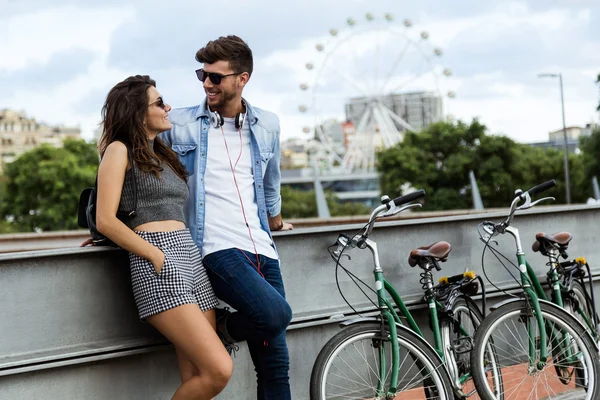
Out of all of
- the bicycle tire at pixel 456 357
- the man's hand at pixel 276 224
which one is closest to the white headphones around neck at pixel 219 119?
the man's hand at pixel 276 224

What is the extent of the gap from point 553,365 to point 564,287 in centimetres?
86

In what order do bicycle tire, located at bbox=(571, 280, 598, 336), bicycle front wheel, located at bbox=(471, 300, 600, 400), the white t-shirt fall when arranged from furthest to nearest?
bicycle tire, located at bbox=(571, 280, 598, 336) < bicycle front wheel, located at bbox=(471, 300, 600, 400) < the white t-shirt

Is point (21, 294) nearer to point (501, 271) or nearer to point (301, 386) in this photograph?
point (301, 386)

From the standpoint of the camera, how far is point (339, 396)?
4.68 metres

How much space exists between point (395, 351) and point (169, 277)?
118cm

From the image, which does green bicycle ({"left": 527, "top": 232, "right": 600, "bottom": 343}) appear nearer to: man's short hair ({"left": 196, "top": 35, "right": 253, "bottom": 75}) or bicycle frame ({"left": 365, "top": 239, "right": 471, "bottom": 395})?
bicycle frame ({"left": 365, "top": 239, "right": 471, "bottom": 395})

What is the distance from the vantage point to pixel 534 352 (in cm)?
503

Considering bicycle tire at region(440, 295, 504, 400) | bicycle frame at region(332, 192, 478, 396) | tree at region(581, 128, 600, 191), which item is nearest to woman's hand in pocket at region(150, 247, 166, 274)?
bicycle frame at region(332, 192, 478, 396)

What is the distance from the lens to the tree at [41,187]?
67.4 metres

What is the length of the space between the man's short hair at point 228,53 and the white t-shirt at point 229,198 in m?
0.27

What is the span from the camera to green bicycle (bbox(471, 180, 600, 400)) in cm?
488

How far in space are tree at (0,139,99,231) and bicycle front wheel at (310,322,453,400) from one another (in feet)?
210

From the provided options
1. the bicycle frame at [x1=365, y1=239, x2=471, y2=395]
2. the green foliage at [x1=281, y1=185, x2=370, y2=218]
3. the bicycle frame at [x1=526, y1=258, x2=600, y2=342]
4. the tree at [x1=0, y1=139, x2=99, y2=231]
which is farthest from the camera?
the green foliage at [x1=281, y1=185, x2=370, y2=218]

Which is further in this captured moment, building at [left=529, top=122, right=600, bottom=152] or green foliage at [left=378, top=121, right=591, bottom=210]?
building at [left=529, top=122, right=600, bottom=152]
